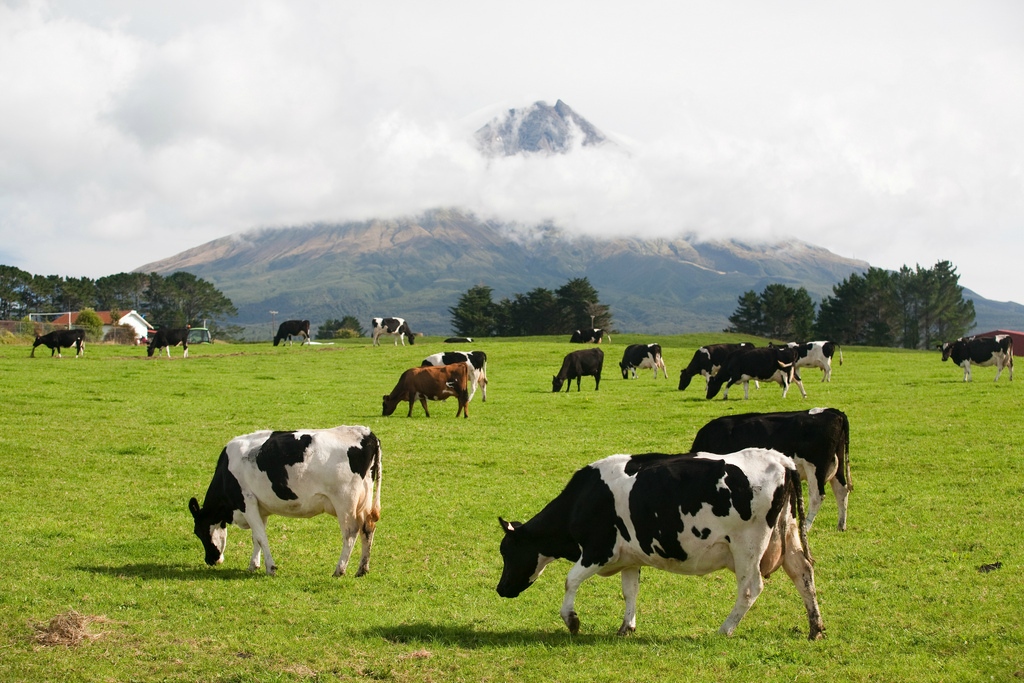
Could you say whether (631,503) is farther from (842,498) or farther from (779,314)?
(779,314)

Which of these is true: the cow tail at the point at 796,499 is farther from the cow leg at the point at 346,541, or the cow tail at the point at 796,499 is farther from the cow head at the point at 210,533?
the cow head at the point at 210,533

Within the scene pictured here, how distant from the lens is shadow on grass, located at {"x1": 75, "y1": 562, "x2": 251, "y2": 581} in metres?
11.6

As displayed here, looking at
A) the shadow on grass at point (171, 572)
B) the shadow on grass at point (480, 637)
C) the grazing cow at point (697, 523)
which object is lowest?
the shadow on grass at point (171, 572)

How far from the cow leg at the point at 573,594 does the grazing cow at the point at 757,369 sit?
911 inches

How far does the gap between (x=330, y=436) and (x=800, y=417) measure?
25.1 feet

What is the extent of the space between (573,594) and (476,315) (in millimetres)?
104454

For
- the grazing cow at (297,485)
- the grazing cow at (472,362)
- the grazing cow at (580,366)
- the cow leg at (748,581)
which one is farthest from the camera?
the grazing cow at (580,366)

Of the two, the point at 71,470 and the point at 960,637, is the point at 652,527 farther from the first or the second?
the point at 71,470

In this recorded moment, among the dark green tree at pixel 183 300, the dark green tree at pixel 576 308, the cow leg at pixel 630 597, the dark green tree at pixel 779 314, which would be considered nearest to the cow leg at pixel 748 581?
the cow leg at pixel 630 597

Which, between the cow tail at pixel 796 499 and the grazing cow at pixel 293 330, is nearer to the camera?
the cow tail at pixel 796 499

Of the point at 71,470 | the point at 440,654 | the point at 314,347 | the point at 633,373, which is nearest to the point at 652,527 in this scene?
the point at 440,654

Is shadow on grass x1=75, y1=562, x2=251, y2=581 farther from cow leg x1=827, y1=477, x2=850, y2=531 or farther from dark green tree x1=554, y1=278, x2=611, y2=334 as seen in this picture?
dark green tree x1=554, y1=278, x2=611, y2=334

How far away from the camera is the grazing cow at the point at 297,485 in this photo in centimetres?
1188

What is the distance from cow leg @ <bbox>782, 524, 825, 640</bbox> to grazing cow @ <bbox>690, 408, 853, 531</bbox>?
524cm
